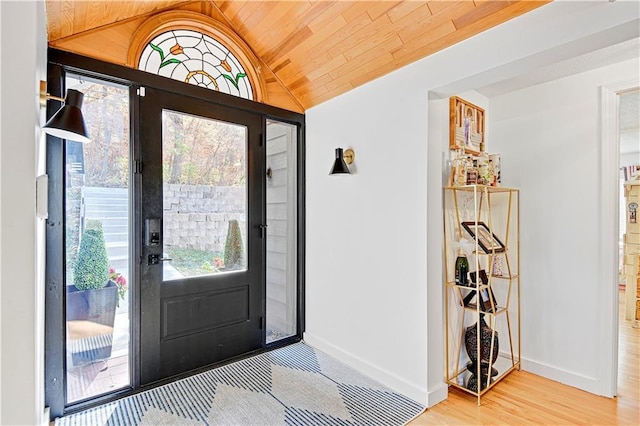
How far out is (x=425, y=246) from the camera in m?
2.22

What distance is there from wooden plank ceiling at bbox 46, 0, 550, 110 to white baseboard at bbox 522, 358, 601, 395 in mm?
2486

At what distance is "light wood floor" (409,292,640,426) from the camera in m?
2.02

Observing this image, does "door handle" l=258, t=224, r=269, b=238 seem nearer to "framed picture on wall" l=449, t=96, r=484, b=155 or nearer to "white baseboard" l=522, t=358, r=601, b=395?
"framed picture on wall" l=449, t=96, r=484, b=155

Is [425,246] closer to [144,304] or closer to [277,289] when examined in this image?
[277,289]

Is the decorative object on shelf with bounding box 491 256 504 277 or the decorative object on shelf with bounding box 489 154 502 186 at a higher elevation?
the decorative object on shelf with bounding box 489 154 502 186

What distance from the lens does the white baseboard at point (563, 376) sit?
234cm

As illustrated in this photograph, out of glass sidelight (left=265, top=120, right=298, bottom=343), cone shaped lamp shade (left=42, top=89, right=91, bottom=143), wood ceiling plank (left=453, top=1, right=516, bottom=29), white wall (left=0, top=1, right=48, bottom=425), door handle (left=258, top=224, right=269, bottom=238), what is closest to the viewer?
white wall (left=0, top=1, right=48, bottom=425)

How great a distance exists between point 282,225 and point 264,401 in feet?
5.20

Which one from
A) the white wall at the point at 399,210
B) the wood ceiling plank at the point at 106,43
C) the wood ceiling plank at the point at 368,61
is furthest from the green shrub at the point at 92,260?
the wood ceiling plank at the point at 368,61

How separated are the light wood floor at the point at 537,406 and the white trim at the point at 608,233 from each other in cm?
14

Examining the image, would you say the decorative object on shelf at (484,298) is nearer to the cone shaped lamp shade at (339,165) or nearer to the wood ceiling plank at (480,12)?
the cone shaped lamp shade at (339,165)

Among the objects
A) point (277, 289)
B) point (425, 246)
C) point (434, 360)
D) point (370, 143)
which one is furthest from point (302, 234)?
point (434, 360)

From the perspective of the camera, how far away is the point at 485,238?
2.44m

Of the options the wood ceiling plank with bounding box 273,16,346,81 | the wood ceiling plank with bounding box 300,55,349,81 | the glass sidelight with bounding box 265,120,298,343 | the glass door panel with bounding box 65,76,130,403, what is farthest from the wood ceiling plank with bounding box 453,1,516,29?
the glass door panel with bounding box 65,76,130,403
